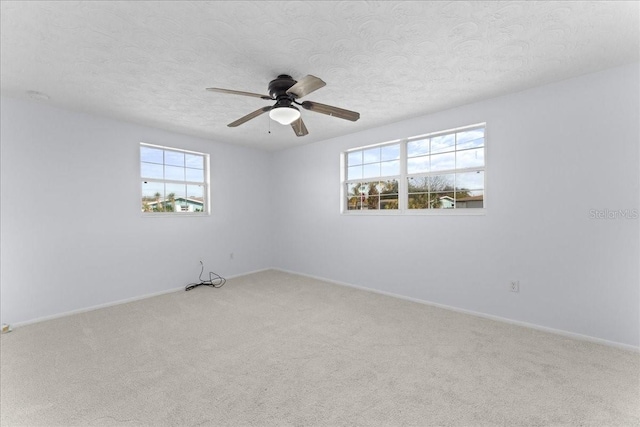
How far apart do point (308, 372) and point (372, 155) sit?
323 centimetres

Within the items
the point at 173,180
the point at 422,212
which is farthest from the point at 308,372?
the point at 173,180

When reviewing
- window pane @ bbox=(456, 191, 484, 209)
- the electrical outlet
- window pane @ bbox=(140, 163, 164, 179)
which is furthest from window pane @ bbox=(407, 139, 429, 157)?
window pane @ bbox=(140, 163, 164, 179)

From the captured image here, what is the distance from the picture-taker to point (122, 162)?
12.6 feet

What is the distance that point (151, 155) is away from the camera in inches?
167

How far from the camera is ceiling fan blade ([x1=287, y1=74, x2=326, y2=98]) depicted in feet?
6.42

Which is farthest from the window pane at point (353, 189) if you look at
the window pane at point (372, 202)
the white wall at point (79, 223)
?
the white wall at point (79, 223)

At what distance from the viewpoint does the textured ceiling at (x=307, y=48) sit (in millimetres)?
1738

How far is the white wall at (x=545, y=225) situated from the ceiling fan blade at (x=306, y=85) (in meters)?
2.10

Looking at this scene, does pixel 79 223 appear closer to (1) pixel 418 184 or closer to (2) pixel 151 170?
(2) pixel 151 170

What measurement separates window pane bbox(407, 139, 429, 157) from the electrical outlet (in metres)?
1.86

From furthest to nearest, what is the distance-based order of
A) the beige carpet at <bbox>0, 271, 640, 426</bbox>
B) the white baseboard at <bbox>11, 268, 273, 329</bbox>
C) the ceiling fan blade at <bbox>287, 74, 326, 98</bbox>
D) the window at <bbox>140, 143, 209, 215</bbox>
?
the window at <bbox>140, 143, 209, 215</bbox> < the white baseboard at <bbox>11, 268, 273, 329</bbox> < the ceiling fan blade at <bbox>287, 74, 326, 98</bbox> < the beige carpet at <bbox>0, 271, 640, 426</bbox>

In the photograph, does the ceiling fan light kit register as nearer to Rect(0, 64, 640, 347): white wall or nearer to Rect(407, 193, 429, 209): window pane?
Rect(0, 64, 640, 347): white wall

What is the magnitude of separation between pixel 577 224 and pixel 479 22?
6.99 feet

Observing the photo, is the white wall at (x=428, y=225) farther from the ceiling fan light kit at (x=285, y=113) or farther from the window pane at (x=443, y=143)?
the ceiling fan light kit at (x=285, y=113)
